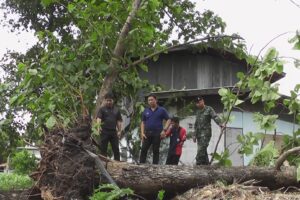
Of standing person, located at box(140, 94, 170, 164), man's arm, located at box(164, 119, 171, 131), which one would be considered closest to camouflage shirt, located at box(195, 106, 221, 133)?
man's arm, located at box(164, 119, 171, 131)

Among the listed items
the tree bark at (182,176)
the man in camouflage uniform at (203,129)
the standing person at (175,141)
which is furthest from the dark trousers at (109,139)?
the tree bark at (182,176)

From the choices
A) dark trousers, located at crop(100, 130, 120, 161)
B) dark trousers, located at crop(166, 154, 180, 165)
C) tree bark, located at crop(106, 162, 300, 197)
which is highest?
dark trousers, located at crop(100, 130, 120, 161)

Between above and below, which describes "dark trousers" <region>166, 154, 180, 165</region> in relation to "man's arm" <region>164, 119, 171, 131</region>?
below

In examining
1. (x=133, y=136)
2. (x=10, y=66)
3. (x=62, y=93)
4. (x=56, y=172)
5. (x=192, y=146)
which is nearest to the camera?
(x=56, y=172)

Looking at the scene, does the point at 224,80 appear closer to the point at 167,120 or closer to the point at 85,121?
the point at 167,120

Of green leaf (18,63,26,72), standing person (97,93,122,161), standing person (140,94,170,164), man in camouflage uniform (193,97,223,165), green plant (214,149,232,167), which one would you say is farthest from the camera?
man in camouflage uniform (193,97,223,165)

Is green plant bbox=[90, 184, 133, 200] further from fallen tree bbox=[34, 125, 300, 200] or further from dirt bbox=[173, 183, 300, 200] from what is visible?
dirt bbox=[173, 183, 300, 200]

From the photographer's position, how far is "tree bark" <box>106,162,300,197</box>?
5.92 meters

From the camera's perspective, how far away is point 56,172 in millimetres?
5633

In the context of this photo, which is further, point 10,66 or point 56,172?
point 10,66

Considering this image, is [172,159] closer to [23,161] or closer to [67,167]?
[23,161]

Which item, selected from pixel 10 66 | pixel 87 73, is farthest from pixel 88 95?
pixel 10 66

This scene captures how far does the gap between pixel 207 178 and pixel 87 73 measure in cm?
323

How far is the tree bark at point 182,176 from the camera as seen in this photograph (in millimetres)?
5918
